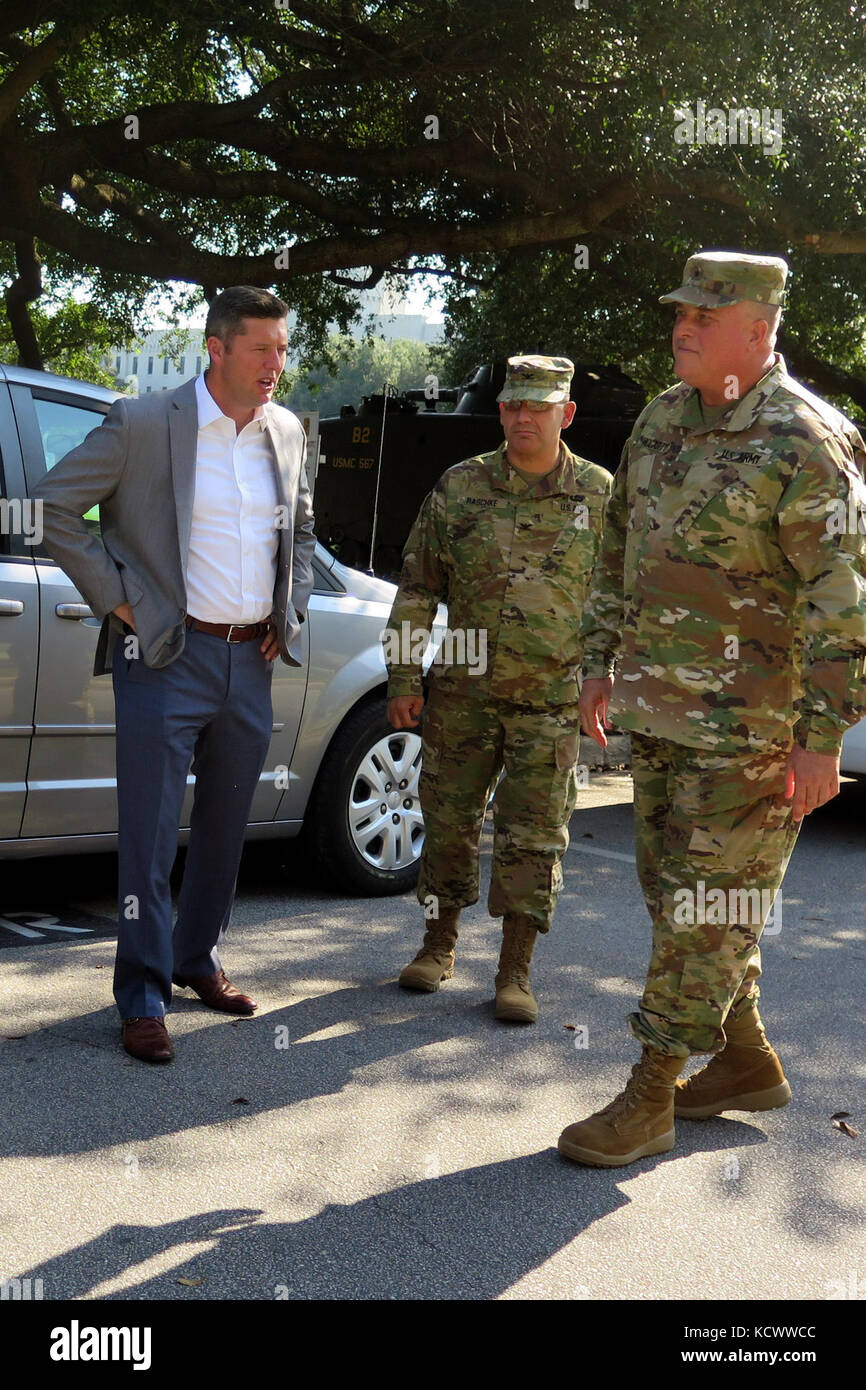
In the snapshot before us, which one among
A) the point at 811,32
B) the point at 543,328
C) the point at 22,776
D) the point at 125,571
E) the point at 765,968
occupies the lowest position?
the point at 765,968

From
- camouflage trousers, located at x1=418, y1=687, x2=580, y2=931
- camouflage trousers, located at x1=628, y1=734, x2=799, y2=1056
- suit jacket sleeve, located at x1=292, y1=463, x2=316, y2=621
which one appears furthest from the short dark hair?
camouflage trousers, located at x1=628, y1=734, x2=799, y2=1056

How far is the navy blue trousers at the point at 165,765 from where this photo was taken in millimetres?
4297

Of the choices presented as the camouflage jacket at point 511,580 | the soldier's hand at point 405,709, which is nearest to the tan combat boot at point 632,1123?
the camouflage jacket at point 511,580

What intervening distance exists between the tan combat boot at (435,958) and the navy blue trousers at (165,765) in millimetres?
873

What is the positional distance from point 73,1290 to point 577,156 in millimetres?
10432

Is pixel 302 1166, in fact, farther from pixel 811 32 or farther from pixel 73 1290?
pixel 811 32

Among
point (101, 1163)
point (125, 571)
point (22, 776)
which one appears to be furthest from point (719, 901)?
point (22, 776)

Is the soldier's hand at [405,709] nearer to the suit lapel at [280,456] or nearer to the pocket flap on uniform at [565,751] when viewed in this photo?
the pocket flap on uniform at [565,751]

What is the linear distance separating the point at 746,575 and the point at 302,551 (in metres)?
1.60

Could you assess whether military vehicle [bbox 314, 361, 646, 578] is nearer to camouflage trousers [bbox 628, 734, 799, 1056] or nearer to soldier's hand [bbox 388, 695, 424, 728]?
soldier's hand [bbox 388, 695, 424, 728]

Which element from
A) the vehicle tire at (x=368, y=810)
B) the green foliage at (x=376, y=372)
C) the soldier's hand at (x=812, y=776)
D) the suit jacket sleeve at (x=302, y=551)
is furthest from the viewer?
the green foliage at (x=376, y=372)

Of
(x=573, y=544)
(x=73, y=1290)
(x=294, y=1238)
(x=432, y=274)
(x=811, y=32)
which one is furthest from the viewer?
(x=432, y=274)

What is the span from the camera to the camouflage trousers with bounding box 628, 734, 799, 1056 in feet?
12.1

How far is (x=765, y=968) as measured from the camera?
18.8 feet
